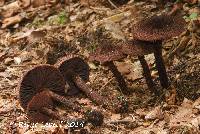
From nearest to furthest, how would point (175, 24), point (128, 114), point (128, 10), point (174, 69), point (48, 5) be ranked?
point (175, 24), point (128, 114), point (174, 69), point (128, 10), point (48, 5)

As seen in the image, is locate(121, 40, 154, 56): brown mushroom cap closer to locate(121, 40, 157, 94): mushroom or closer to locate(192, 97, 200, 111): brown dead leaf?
locate(121, 40, 157, 94): mushroom

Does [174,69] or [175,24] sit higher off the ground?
[175,24]

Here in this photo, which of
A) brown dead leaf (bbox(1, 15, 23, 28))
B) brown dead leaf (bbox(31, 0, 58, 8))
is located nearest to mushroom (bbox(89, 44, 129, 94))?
brown dead leaf (bbox(1, 15, 23, 28))

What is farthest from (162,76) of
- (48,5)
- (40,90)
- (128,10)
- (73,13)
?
(48,5)

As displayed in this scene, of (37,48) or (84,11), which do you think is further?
(84,11)

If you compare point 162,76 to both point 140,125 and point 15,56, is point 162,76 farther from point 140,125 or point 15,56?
point 15,56

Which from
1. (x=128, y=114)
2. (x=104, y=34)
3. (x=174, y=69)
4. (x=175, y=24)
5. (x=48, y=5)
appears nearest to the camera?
(x=175, y=24)

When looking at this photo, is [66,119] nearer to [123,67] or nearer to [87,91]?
[87,91]
